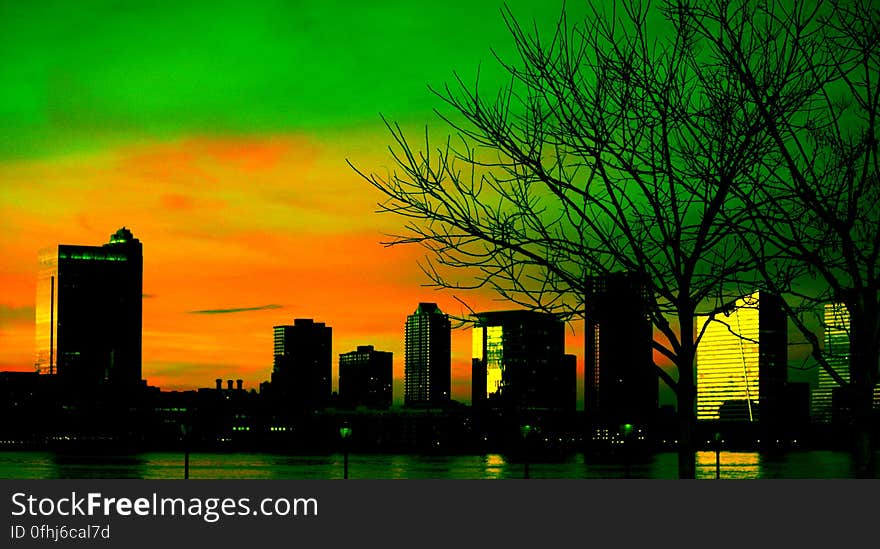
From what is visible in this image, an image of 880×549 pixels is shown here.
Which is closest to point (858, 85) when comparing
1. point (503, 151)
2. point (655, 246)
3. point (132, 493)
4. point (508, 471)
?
point (655, 246)

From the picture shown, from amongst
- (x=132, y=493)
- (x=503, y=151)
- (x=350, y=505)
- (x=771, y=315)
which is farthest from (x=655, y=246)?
(x=132, y=493)

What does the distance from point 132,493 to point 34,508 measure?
3.30 feet

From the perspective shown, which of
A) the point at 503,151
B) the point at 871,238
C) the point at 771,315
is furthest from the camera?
the point at 771,315

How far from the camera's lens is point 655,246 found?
1334 cm

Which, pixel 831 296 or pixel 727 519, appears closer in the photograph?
pixel 727 519

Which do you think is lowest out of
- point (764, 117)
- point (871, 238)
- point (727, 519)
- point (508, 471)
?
point (508, 471)

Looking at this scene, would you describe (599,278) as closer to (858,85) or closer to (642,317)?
(642,317)

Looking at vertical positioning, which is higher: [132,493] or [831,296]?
[831,296]

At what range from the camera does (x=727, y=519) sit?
34.8ft

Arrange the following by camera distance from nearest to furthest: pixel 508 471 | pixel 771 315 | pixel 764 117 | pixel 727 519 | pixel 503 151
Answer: pixel 727 519 → pixel 764 117 → pixel 503 151 → pixel 771 315 → pixel 508 471

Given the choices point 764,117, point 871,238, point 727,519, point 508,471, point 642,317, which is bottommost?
point 508,471

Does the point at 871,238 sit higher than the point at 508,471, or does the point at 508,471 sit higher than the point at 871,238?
the point at 871,238

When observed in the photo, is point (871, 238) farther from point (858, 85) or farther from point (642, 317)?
point (642, 317)

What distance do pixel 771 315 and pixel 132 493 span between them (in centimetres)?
892
